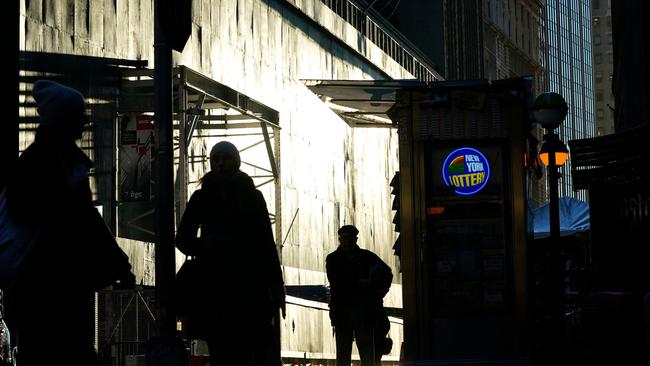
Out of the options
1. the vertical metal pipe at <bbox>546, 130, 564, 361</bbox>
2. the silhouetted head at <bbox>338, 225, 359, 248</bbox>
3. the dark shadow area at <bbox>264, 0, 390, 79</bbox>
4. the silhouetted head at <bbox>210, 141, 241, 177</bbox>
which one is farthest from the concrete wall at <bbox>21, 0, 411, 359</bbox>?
the silhouetted head at <bbox>210, 141, 241, 177</bbox>

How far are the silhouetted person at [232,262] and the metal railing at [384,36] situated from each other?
32.0 meters

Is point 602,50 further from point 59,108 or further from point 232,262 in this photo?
point 59,108

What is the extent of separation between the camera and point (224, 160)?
10422mm

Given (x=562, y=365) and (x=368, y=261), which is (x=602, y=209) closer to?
(x=562, y=365)

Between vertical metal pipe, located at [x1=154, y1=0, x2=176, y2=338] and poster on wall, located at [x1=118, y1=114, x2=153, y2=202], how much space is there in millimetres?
16480

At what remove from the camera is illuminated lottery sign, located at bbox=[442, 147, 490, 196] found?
57.5 ft

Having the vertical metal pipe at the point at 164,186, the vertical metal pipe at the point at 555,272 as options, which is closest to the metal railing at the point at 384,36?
the vertical metal pipe at the point at 555,272

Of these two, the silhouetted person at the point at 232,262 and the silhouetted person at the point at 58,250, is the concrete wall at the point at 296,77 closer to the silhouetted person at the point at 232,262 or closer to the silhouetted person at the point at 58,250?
the silhouetted person at the point at 232,262

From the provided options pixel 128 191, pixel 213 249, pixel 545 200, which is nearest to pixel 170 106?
pixel 213 249

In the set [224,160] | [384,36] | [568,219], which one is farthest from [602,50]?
[224,160]

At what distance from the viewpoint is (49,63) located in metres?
23.9

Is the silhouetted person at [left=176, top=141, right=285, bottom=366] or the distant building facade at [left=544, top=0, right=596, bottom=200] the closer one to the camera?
the silhouetted person at [left=176, top=141, right=285, bottom=366]

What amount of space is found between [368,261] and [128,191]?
9.86 meters

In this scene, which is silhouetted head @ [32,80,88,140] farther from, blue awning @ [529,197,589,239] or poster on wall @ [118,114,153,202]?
blue awning @ [529,197,589,239]
